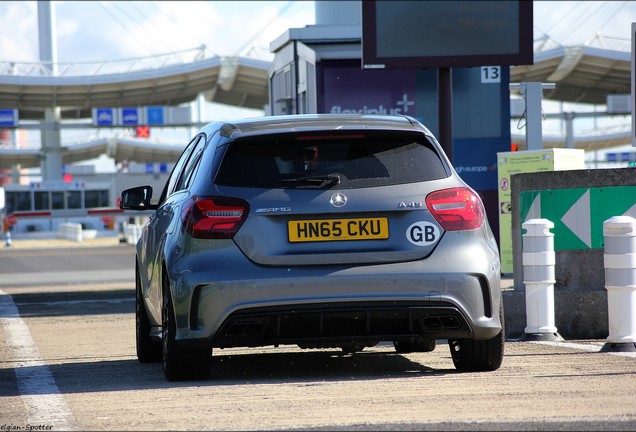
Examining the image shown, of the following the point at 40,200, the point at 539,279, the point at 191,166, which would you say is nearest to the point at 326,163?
the point at 191,166

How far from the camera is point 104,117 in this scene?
82000mm

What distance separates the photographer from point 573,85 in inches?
3329

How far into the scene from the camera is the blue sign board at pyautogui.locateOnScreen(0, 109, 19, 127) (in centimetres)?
7788

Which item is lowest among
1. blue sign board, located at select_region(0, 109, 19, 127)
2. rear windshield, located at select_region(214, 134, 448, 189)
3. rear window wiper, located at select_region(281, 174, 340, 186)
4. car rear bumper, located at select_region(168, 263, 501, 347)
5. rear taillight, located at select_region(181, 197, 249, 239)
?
car rear bumper, located at select_region(168, 263, 501, 347)

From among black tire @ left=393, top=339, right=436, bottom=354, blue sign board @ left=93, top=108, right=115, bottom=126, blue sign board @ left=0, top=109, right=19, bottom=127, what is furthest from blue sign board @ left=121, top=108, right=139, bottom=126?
black tire @ left=393, top=339, right=436, bottom=354

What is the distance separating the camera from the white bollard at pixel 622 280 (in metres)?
8.78

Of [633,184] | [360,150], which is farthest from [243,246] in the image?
[633,184]

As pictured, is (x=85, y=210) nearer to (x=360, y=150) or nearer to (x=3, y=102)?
(x=3, y=102)

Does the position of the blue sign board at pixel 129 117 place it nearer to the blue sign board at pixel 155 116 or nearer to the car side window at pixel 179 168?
the blue sign board at pixel 155 116

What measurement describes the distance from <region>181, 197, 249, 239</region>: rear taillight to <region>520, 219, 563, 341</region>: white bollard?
338 cm

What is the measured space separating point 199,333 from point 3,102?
8003 centimetres

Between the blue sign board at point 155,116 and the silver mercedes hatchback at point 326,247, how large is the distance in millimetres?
78349

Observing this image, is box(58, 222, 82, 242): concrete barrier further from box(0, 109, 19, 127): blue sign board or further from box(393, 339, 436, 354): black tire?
box(393, 339, 436, 354): black tire

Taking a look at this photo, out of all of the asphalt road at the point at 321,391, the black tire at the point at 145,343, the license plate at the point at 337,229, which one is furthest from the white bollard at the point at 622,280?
the black tire at the point at 145,343
